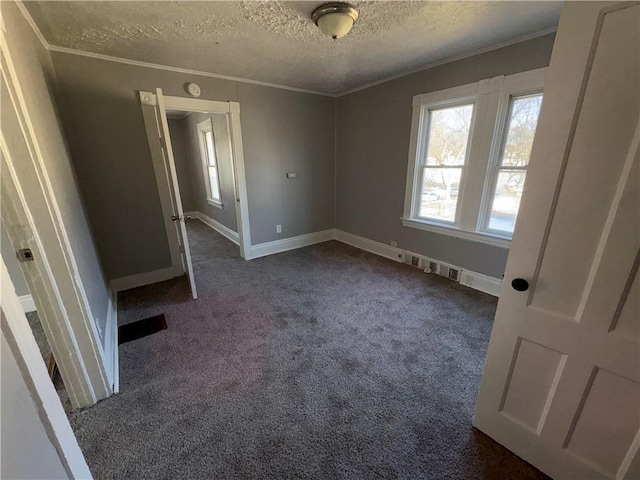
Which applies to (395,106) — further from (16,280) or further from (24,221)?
(16,280)

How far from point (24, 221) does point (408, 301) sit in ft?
9.27

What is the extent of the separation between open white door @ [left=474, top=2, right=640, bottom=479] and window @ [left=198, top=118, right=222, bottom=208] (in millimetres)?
4924

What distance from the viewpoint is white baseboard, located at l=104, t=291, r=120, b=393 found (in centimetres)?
172

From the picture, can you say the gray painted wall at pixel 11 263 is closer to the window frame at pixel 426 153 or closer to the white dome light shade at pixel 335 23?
the white dome light shade at pixel 335 23

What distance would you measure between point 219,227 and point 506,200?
477cm

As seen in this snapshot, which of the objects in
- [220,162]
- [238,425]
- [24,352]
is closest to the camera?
[24,352]

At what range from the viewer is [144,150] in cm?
289

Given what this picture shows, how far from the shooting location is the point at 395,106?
3361 millimetres

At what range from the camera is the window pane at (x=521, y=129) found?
2.38 metres

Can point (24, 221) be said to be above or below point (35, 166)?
below

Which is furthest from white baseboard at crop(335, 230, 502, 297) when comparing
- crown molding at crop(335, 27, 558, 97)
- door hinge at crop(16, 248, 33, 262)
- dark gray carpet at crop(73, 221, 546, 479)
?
door hinge at crop(16, 248, 33, 262)

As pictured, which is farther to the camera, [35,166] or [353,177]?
[353,177]

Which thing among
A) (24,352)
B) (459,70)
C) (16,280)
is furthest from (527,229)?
(16,280)

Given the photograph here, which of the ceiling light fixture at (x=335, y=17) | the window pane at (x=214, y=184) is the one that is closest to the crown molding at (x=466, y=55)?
the ceiling light fixture at (x=335, y=17)
